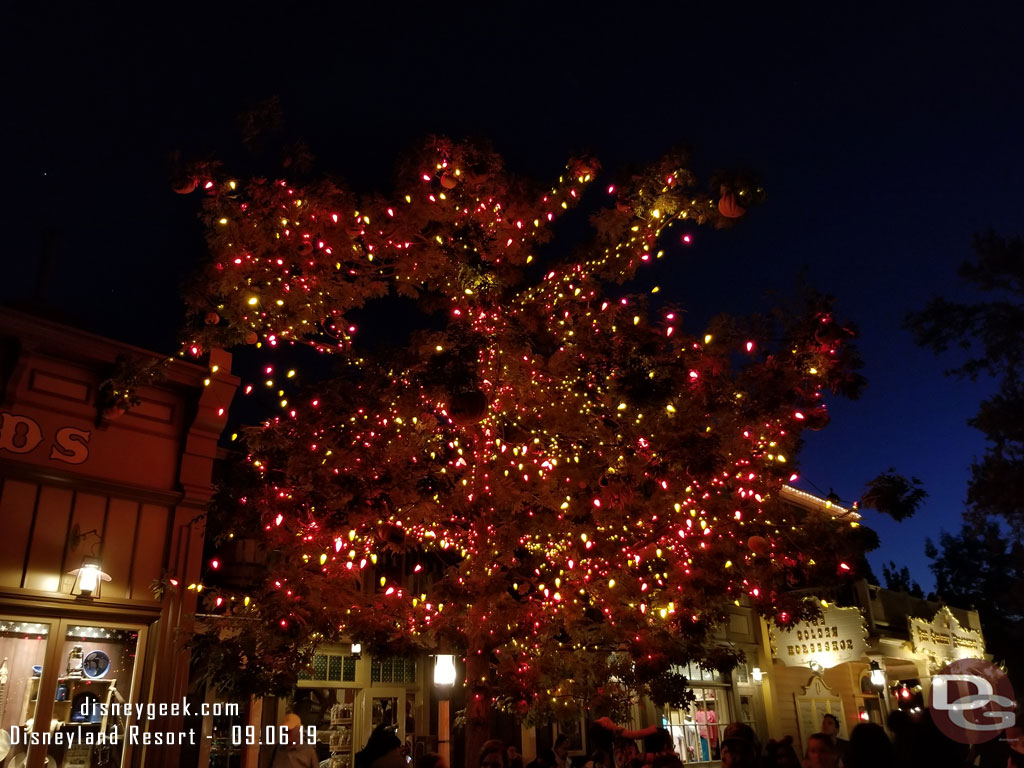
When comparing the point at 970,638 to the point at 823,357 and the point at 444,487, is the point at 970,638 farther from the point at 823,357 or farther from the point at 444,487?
the point at 444,487

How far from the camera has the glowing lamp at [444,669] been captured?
11.2 meters

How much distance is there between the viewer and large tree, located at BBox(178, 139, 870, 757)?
8.32 meters

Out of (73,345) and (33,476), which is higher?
(73,345)

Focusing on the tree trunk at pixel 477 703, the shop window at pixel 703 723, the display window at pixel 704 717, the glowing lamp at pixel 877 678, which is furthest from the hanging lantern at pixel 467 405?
the glowing lamp at pixel 877 678

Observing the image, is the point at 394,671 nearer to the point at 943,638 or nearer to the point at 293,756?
the point at 293,756

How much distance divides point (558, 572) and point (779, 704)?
48.8 feet

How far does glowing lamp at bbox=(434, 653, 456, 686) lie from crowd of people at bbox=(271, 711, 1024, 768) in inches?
109

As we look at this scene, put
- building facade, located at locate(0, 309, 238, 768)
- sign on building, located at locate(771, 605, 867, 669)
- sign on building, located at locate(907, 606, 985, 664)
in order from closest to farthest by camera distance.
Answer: building facade, located at locate(0, 309, 238, 768) → sign on building, located at locate(771, 605, 867, 669) → sign on building, located at locate(907, 606, 985, 664)

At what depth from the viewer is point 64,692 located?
907 cm

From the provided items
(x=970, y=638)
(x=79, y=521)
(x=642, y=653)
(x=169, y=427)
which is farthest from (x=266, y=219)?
(x=970, y=638)

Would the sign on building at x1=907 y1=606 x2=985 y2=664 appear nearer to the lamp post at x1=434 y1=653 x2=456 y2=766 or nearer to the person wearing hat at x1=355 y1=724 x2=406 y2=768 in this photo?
the lamp post at x1=434 y1=653 x2=456 y2=766

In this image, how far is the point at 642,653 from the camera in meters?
8.28

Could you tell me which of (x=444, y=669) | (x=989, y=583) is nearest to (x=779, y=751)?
(x=444, y=669)

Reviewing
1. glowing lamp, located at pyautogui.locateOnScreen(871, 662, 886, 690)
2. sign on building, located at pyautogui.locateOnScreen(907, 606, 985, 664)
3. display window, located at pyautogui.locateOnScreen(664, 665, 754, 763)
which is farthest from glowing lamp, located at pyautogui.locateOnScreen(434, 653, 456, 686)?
sign on building, located at pyautogui.locateOnScreen(907, 606, 985, 664)
